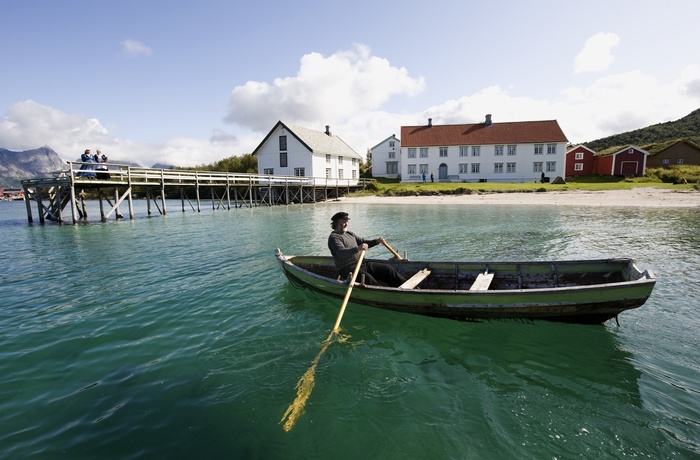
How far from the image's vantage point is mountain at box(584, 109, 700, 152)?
99125mm

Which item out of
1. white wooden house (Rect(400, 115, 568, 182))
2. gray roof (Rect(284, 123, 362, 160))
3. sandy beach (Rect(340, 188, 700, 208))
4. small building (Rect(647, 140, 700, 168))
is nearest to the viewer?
sandy beach (Rect(340, 188, 700, 208))

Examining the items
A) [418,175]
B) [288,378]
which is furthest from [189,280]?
[418,175]

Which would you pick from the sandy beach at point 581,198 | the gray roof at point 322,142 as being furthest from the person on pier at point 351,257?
the gray roof at point 322,142

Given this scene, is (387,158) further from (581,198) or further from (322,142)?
(581,198)

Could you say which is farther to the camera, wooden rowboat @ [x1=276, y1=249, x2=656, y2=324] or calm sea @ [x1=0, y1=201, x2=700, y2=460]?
wooden rowboat @ [x1=276, y1=249, x2=656, y2=324]

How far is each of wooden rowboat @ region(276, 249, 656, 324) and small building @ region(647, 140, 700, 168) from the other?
211ft

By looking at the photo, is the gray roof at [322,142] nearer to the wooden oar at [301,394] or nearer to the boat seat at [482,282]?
the boat seat at [482,282]

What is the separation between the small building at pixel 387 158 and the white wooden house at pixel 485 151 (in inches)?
304

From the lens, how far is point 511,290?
20.4 ft

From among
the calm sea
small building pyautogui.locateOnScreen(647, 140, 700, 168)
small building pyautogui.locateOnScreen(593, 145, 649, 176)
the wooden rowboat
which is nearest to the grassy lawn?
small building pyautogui.locateOnScreen(593, 145, 649, 176)

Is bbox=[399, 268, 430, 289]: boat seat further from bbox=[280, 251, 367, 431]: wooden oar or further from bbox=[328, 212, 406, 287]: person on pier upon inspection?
bbox=[280, 251, 367, 431]: wooden oar

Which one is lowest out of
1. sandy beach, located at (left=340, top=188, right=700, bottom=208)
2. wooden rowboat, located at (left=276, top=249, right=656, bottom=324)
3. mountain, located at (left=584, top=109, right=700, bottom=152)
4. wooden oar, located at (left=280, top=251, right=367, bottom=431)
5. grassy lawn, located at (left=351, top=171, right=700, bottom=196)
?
wooden oar, located at (left=280, top=251, right=367, bottom=431)

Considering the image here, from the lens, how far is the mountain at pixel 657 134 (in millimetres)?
99125

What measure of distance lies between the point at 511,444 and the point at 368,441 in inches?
62.9
